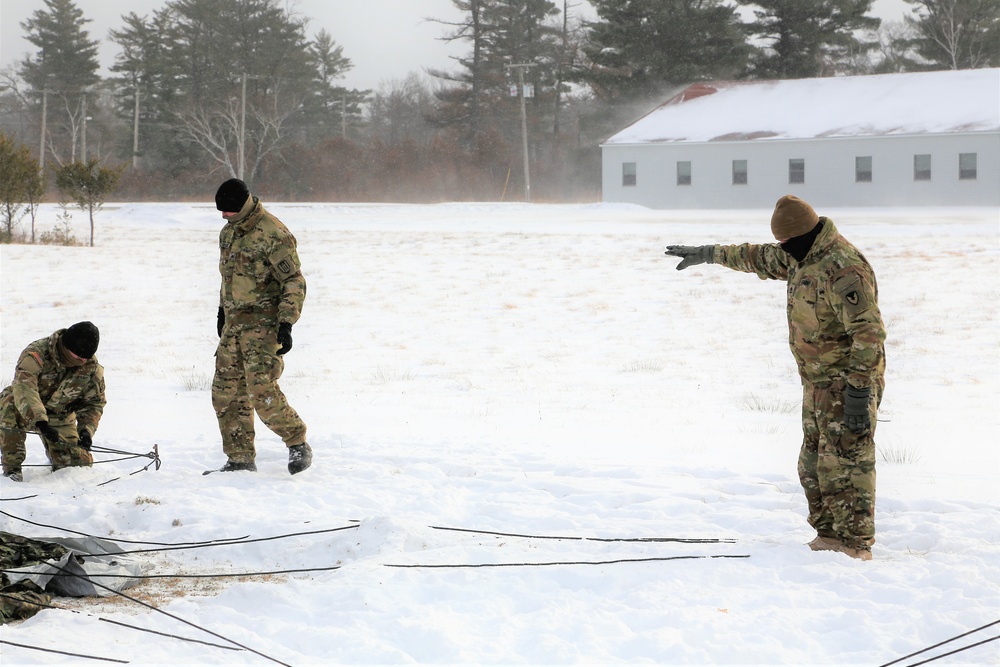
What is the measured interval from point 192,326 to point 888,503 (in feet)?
35.1

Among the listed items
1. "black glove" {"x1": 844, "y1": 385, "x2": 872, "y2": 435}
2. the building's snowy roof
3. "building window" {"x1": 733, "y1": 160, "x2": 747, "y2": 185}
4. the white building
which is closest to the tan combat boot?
"black glove" {"x1": 844, "y1": 385, "x2": 872, "y2": 435}

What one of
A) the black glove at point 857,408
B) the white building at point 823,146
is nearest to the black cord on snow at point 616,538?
the black glove at point 857,408

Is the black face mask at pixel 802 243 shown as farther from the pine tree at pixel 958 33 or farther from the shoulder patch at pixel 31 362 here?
the pine tree at pixel 958 33

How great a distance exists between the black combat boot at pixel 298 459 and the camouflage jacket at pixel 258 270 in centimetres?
83

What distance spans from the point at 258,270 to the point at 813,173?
38379 millimetres

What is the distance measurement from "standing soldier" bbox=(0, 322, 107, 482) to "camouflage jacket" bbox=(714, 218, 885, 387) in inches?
161

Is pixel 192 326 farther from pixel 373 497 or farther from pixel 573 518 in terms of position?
pixel 573 518

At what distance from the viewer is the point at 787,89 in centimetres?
4550

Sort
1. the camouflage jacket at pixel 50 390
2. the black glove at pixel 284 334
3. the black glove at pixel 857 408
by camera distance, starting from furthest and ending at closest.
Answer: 1. the camouflage jacket at pixel 50 390
2. the black glove at pixel 284 334
3. the black glove at pixel 857 408

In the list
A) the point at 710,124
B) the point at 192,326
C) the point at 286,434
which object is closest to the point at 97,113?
the point at 710,124

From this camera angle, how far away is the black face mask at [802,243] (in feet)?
15.1

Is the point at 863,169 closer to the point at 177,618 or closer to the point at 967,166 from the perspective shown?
the point at 967,166

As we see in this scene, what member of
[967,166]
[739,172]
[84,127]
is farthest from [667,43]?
[84,127]

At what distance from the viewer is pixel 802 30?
51.1m
